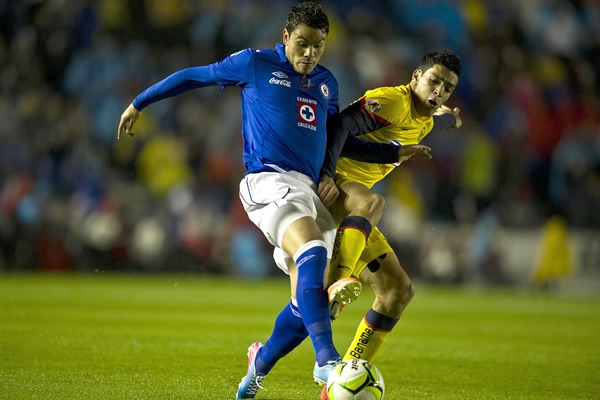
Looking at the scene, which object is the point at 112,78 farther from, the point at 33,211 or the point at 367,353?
the point at 367,353

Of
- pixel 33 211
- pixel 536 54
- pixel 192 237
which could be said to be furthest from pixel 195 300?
pixel 536 54

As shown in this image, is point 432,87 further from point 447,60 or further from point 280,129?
point 280,129

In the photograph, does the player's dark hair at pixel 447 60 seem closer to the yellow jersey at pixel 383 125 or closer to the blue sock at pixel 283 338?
the yellow jersey at pixel 383 125

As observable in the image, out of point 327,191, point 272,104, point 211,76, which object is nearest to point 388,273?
point 327,191

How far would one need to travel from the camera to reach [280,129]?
5457 mm

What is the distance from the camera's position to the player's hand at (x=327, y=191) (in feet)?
18.2

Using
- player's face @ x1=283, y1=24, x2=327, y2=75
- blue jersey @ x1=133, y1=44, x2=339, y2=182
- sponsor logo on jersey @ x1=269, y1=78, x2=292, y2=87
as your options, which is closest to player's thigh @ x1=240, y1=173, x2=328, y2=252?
blue jersey @ x1=133, y1=44, x2=339, y2=182

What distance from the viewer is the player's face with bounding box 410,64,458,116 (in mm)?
6266

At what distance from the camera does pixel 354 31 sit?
59.2ft

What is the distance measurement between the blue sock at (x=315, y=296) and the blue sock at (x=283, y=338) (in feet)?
1.57

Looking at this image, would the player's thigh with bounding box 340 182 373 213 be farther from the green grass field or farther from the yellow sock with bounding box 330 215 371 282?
the green grass field

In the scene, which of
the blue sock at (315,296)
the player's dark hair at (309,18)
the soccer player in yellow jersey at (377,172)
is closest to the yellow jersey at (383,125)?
the soccer player in yellow jersey at (377,172)

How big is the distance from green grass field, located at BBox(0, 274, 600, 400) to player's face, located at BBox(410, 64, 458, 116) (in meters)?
1.95

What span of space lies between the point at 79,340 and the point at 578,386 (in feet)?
13.8
